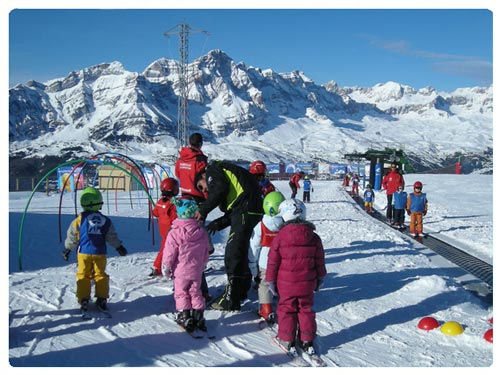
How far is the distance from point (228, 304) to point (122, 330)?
1.21 meters

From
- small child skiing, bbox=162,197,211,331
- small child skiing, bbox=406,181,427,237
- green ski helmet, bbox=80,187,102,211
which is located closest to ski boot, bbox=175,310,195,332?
small child skiing, bbox=162,197,211,331

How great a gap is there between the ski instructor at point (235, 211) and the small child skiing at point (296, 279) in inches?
40.2

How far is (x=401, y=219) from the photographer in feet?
44.9

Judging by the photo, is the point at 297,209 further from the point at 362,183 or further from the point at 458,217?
the point at 362,183

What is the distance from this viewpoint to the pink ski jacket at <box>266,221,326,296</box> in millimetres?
4301

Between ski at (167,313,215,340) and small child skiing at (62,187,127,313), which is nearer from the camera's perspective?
ski at (167,313,215,340)

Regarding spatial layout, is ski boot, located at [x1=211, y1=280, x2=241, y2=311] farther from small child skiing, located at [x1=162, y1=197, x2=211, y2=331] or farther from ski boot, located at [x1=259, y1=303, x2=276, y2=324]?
small child skiing, located at [x1=162, y1=197, x2=211, y2=331]

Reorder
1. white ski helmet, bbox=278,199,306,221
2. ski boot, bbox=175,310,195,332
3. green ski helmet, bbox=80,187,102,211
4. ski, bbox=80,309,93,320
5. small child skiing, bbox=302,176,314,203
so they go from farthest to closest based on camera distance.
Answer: small child skiing, bbox=302,176,314,203 < green ski helmet, bbox=80,187,102,211 < ski, bbox=80,309,93,320 < ski boot, bbox=175,310,195,332 < white ski helmet, bbox=278,199,306,221

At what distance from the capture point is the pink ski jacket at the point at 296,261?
4.30 m

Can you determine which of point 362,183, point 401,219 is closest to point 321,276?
point 401,219

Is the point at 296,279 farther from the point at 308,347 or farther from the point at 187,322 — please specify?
the point at 187,322

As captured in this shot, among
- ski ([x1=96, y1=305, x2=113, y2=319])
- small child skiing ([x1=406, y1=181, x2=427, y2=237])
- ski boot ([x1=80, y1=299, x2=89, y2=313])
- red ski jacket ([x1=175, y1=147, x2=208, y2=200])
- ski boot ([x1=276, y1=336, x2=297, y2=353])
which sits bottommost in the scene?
ski boot ([x1=276, y1=336, x2=297, y2=353])

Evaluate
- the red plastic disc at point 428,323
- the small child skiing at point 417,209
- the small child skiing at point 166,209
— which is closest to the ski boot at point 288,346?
the red plastic disc at point 428,323

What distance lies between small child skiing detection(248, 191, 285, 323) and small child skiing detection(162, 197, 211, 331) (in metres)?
0.69
